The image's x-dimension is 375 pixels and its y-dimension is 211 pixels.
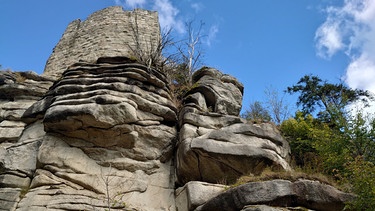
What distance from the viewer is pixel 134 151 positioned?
816 centimetres

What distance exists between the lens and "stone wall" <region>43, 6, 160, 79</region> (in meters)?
13.1

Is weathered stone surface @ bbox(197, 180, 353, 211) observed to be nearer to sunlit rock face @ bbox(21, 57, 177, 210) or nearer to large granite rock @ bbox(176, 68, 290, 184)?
large granite rock @ bbox(176, 68, 290, 184)

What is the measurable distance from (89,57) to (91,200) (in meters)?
7.16

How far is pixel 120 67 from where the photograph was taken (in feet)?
31.1

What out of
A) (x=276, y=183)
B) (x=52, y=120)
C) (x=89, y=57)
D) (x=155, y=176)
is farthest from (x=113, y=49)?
(x=276, y=183)

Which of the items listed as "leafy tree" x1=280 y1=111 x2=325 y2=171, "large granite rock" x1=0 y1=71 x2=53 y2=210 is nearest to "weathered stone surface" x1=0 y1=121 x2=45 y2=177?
"large granite rock" x1=0 y1=71 x2=53 y2=210

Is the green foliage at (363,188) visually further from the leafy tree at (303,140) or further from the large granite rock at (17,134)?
the large granite rock at (17,134)

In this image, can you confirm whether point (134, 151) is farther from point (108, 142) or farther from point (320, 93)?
point (320, 93)

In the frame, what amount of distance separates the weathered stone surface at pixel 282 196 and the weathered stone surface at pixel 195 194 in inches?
12.4

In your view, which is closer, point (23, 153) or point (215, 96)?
point (23, 153)

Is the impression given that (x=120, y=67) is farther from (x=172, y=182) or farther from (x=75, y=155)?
(x=172, y=182)

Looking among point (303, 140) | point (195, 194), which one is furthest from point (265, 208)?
point (303, 140)

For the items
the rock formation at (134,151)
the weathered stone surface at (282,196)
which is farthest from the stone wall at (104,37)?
the weathered stone surface at (282,196)

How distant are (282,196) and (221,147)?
6.02 feet
